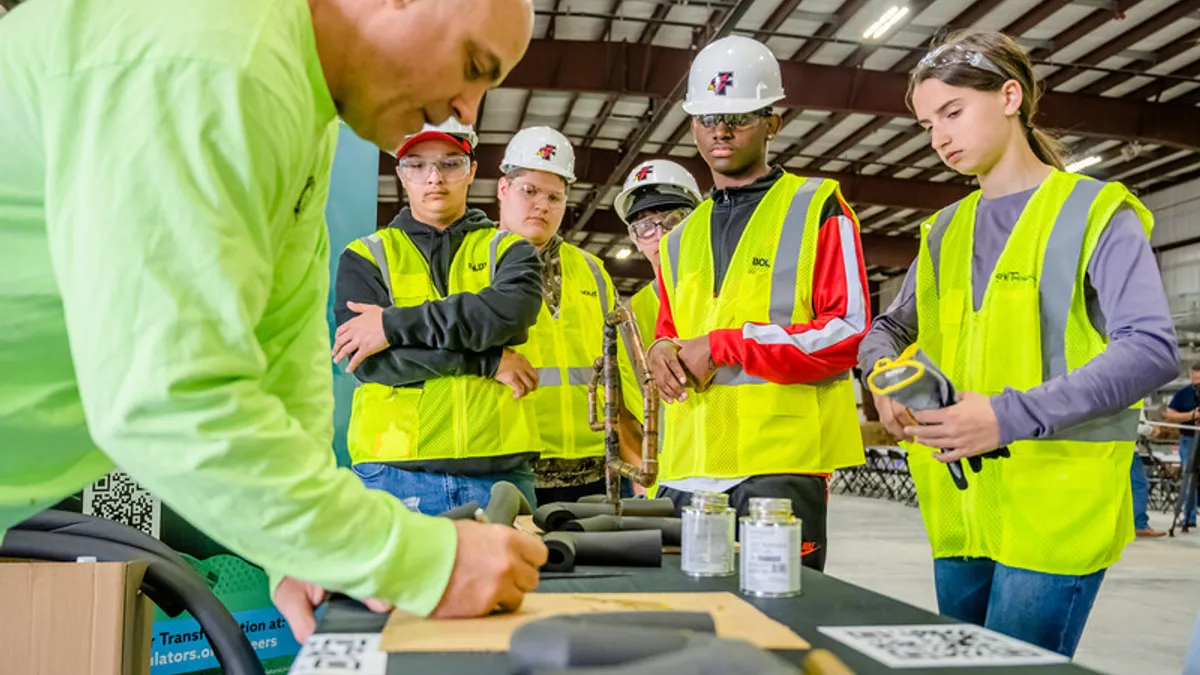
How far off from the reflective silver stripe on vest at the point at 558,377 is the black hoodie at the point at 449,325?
64 cm

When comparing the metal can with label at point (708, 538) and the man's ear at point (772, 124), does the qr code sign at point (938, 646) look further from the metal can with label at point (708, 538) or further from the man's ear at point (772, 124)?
the man's ear at point (772, 124)

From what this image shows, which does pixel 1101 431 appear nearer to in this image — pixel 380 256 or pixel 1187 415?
pixel 380 256

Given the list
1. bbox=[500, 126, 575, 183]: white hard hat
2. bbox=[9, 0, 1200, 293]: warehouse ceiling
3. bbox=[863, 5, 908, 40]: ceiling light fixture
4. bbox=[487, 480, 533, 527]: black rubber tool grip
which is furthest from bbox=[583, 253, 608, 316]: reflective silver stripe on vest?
bbox=[863, 5, 908, 40]: ceiling light fixture

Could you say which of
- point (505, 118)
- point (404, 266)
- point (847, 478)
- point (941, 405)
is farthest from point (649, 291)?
point (847, 478)

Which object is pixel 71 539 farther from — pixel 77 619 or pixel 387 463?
pixel 387 463

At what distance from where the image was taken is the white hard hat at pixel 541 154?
3.80 m

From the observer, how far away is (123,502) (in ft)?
9.92

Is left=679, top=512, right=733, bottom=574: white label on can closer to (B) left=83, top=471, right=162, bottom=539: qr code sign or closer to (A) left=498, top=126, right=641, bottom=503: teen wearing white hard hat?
(A) left=498, top=126, right=641, bottom=503: teen wearing white hard hat

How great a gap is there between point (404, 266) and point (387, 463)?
0.59 m

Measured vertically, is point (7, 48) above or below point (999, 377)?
above

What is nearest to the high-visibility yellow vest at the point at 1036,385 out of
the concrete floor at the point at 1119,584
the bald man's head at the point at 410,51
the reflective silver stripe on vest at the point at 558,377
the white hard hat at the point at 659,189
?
the concrete floor at the point at 1119,584

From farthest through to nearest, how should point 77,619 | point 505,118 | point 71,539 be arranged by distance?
1. point 505,118
2. point 71,539
3. point 77,619

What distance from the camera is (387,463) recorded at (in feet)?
8.82

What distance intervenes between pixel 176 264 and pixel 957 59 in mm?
1631
